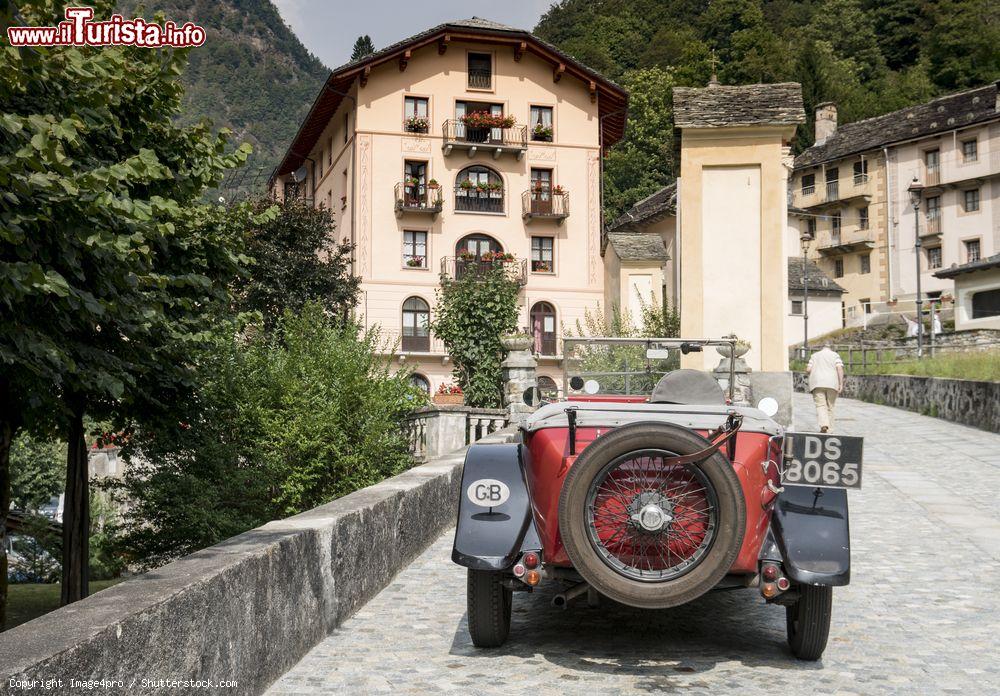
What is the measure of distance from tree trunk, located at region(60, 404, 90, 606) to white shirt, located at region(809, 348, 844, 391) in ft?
42.2

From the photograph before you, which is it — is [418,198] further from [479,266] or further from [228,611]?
[228,611]

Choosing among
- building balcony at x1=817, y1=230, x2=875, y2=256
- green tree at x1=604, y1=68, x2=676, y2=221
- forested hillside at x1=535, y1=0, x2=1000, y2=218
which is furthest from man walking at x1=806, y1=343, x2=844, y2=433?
building balcony at x1=817, y1=230, x2=875, y2=256

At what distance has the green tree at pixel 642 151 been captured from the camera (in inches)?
2586

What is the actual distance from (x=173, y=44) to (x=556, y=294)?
109 ft

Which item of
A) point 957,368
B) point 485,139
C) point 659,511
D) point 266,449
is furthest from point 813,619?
point 485,139

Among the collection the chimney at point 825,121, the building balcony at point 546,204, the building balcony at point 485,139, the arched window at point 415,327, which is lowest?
the arched window at point 415,327

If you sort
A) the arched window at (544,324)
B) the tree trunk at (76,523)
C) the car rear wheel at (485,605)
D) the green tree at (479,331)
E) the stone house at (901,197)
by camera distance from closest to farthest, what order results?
the car rear wheel at (485,605) < the tree trunk at (76,523) < the green tree at (479,331) < the arched window at (544,324) < the stone house at (901,197)

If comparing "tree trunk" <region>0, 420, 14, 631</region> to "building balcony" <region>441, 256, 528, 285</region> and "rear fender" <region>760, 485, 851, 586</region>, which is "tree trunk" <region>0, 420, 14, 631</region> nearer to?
"rear fender" <region>760, 485, 851, 586</region>

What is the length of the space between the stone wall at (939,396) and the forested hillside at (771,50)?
3395 cm

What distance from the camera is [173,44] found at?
11.5 metres

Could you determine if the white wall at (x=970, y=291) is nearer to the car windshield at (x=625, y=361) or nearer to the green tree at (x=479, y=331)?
the green tree at (x=479, y=331)

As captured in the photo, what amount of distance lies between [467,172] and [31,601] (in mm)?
28575

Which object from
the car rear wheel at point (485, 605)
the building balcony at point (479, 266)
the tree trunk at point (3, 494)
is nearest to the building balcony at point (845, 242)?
the building balcony at point (479, 266)

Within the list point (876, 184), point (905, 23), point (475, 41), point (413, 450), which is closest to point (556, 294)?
point (475, 41)
